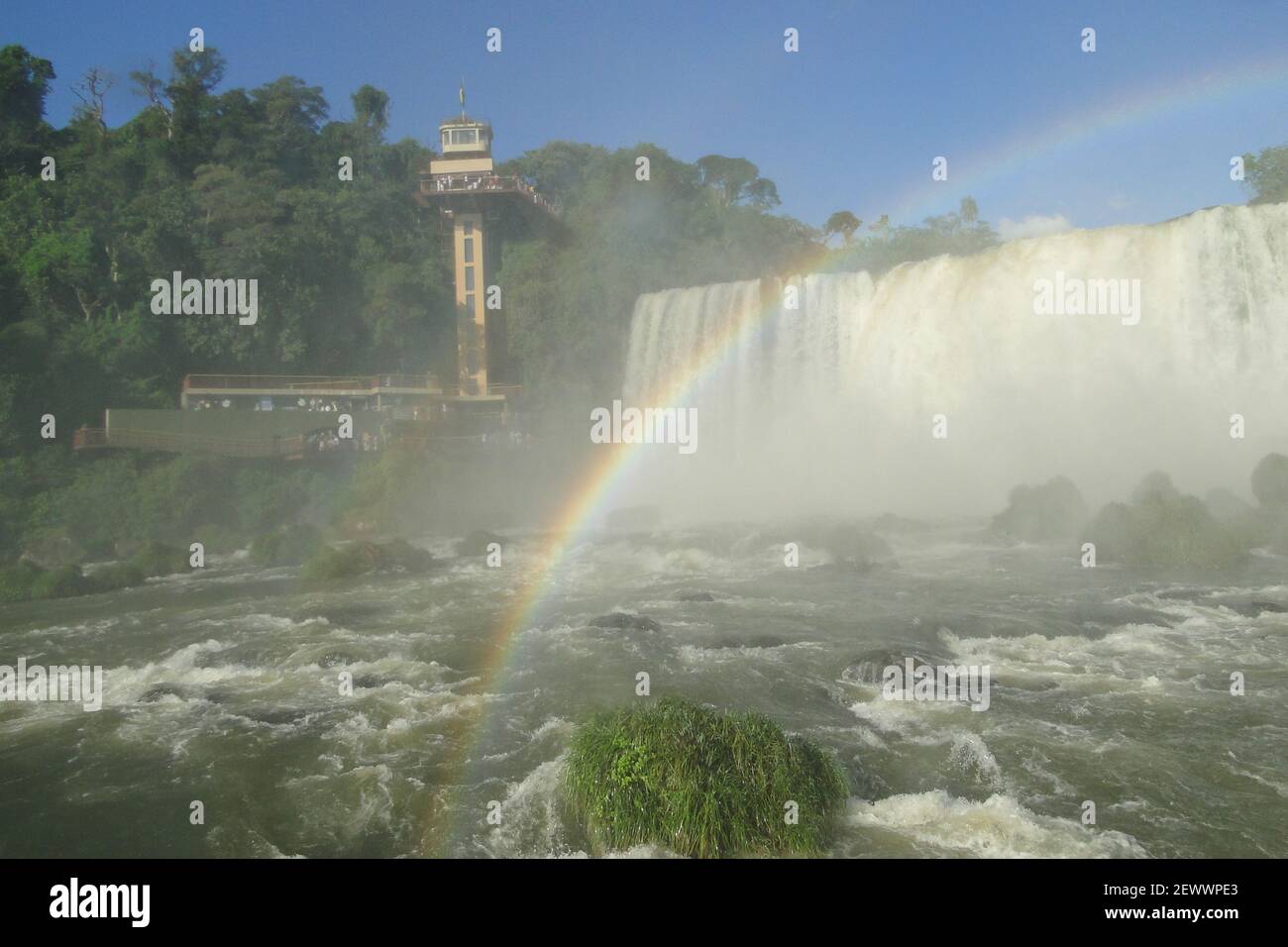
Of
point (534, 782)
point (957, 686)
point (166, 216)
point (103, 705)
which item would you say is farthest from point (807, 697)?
point (166, 216)

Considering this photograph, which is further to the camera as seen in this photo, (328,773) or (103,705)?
(103,705)

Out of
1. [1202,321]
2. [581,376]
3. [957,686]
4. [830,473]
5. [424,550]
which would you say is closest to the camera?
[957,686]

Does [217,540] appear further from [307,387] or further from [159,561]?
[307,387]

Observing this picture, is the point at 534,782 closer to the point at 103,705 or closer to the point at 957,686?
the point at 957,686

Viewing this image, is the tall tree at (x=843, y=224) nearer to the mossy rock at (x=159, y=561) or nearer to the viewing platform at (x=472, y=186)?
the viewing platform at (x=472, y=186)

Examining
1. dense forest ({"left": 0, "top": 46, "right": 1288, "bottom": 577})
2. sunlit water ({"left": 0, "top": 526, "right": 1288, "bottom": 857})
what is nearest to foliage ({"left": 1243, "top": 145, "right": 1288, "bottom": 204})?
dense forest ({"left": 0, "top": 46, "right": 1288, "bottom": 577})
